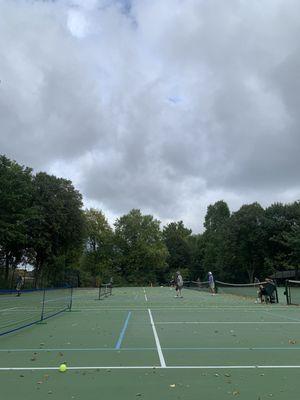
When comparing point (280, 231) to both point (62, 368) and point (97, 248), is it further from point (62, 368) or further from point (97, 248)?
point (62, 368)

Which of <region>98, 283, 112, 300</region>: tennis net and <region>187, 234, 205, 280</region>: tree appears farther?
<region>187, 234, 205, 280</region>: tree

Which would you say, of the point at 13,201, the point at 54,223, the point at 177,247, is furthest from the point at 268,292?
the point at 177,247

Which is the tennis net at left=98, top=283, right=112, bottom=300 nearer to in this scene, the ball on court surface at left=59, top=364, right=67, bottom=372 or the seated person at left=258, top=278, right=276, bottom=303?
the seated person at left=258, top=278, right=276, bottom=303

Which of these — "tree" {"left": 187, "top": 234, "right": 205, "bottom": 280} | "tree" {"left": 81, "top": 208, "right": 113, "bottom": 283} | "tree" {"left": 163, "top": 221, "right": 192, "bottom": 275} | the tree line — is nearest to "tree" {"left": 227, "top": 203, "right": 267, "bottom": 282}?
the tree line

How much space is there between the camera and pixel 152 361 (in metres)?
9.05

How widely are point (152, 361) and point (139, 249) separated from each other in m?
90.2

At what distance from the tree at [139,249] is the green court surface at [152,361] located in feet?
267

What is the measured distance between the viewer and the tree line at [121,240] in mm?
47500

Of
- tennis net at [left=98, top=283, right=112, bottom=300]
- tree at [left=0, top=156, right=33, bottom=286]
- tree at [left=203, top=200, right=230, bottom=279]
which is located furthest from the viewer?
tree at [left=203, top=200, right=230, bottom=279]

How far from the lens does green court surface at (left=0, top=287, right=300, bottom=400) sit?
6.78m

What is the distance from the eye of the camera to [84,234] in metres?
60.3

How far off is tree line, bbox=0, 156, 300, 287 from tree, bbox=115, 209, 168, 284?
0.19 meters

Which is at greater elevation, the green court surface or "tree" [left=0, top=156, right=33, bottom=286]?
"tree" [left=0, top=156, right=33, bottom=286]

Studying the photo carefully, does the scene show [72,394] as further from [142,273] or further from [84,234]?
[142,273]
